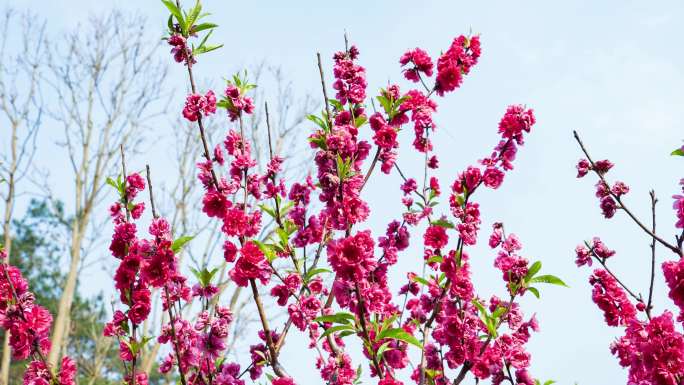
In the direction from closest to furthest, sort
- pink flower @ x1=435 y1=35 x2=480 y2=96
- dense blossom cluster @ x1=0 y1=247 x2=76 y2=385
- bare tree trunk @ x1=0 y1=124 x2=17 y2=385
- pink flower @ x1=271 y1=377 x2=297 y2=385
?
pink flower @ x1=271 y1=377 x2=297 y2=385 → dense blossom cluster @ x1=0 y1=247 x2=76 y2=385 → pink flower @ x1=435 y1=35 x2=480 y2=96 → bare tree trunk @ x1=0 y1=124 x2=17 y2=385

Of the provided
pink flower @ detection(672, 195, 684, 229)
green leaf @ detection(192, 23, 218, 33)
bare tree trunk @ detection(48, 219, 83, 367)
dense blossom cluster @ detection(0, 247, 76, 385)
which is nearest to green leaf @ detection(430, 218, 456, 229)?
pink flower @ detection(672, 195, 684, 229)

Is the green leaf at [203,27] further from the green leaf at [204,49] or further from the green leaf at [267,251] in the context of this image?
the green leaf at [267,251]

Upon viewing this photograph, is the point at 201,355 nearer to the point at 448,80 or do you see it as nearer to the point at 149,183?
the point at 149,183

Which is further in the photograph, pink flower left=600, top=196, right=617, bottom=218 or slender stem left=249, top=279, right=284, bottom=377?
pink flower left=600, top=196, right=617, bottom=218

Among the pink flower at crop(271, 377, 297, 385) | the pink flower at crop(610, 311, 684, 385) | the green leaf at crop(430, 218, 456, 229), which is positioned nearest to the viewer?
the pink flower at crop(610, 311, 684, 385)

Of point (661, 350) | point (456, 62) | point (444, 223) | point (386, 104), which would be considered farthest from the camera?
point (456, 62)

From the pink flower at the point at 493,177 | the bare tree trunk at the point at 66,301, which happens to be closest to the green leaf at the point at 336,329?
the pink flower at the point at 493,177

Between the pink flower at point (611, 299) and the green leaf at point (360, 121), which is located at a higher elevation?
the green leaf at point (360, 121)

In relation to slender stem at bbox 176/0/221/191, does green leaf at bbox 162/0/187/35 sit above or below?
above

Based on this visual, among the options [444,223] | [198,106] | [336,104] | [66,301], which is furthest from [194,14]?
[66,301]

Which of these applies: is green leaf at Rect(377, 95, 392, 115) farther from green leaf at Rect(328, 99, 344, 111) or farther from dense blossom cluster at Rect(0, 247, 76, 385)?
dense blossom cluster at Rect(0, 247, 76, 385)

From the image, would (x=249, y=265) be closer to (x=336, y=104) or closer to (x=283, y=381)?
(x=283, y=381)

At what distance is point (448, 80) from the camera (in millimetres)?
3369

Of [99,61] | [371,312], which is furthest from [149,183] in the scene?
[99,61]
